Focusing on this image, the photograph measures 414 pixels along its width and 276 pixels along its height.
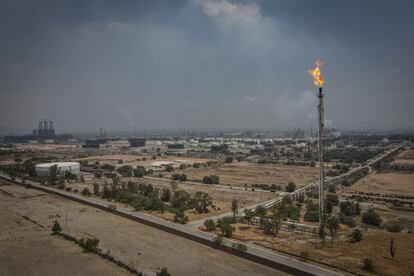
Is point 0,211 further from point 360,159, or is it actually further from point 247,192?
point 360,159

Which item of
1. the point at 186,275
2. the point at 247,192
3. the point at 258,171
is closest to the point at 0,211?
the point at 186,275

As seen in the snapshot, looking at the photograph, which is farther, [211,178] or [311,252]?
[211,178]

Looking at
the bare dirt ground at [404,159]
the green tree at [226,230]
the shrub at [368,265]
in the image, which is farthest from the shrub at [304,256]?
the bare dirt ground at [404,159]

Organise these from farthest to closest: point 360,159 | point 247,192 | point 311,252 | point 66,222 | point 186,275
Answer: point 360,159 < point 247,192 < point 66,222 < point 311,252 < point 186,275

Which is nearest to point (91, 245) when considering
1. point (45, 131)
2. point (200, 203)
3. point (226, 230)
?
point (226, 230)

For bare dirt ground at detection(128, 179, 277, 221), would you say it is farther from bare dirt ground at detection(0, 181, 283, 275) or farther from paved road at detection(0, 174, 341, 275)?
bare dirt ground at detection(0, 181, 283, 275)

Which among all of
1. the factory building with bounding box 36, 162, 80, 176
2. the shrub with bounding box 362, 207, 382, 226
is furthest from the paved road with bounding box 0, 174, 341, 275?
the factory building with bounding box 36, 162, 80, 176

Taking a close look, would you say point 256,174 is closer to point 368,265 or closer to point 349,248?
point 349,248
